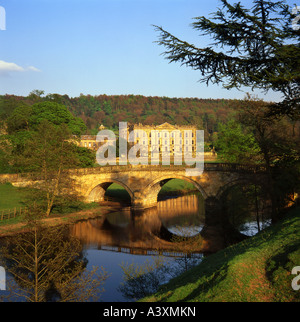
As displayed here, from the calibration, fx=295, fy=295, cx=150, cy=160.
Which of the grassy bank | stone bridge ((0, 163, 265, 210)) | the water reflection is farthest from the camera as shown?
stone bridge ((0, 163, 265, 210))

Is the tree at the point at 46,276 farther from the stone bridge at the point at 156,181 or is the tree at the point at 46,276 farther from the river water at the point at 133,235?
the stone bridge at the point at 156,181

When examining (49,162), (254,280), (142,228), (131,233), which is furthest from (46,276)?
(49,162)

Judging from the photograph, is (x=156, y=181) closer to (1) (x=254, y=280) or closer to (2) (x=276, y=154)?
(2) (x=276, y=154)

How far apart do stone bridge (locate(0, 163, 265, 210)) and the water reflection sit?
247 centimetres

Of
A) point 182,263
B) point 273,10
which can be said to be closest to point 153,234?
point 182,263

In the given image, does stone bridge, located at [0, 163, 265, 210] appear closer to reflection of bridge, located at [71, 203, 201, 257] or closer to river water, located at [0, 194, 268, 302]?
river water, located at [0, 194, 268, 302]

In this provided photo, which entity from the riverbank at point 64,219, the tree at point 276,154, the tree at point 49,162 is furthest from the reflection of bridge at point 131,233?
the tree at point 276,154

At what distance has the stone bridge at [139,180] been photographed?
3759 centimetres

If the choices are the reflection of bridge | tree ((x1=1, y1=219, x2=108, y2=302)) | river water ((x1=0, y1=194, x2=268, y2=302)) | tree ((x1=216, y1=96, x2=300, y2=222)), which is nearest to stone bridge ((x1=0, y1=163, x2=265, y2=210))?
river water ((x1=0, y1=194, x2=268, y2=302))

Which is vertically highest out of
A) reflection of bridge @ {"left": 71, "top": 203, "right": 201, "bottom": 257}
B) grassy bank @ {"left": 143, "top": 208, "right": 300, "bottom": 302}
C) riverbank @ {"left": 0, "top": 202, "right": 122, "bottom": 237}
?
grassy bank @ {"left": 143, "top": 208, "right": 300, "bottom": 302}

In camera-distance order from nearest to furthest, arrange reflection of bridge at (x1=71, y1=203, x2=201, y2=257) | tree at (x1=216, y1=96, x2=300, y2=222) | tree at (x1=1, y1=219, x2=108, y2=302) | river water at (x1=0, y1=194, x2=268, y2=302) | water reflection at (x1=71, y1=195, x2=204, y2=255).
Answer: tree at (x1=1, y1=219, x2=108, y2=302) < tree at (x1=216, y1=96, x2=300, y2=222) < river water at (x1=0, y1=194, x2=268, y2=302) < reflection of bridge at (x1=71, y1=203, x2=201, y2=257) < water reflection at (x1=71, y1=195, x2=204, y2=255)

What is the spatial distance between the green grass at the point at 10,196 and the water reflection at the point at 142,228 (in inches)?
338

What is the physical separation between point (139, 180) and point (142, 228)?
921cm

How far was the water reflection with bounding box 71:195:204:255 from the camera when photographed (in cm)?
2853
